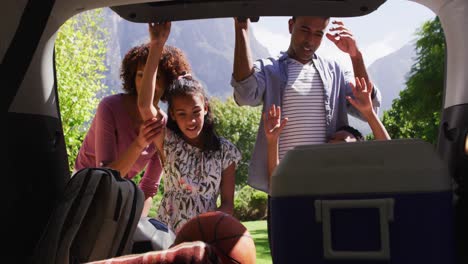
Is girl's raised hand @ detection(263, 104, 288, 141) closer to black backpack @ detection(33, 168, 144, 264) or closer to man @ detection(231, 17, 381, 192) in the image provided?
man @ detection(231, 17, 381, 192)

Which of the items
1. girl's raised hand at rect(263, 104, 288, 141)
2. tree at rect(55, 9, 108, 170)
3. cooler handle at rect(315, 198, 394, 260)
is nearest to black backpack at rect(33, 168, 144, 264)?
cooler handle at rect(315, 198, 394, 260)

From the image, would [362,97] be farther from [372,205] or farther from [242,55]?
[372,205]

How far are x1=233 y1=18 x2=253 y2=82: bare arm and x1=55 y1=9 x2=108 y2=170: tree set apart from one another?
743 centimetres

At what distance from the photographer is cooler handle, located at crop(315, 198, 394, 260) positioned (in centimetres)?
127

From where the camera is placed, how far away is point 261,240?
11344mm

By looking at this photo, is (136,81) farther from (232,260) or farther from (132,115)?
(232,260)

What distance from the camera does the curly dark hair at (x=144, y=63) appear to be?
109 inches

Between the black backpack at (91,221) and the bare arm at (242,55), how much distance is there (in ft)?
3.09

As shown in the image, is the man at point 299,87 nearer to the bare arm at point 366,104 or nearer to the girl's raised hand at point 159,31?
the bare arm at point 366,104

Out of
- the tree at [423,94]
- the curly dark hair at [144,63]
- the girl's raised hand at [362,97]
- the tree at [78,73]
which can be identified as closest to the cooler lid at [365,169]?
the girl's raised hand at [362,97]

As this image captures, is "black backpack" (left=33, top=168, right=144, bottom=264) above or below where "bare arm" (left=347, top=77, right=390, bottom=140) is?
below

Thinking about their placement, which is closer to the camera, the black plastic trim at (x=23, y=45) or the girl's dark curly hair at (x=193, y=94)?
the black plastic trim at (x=23, y=45)

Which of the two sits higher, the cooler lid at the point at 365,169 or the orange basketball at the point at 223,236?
the cooler lid at the point at 365,169

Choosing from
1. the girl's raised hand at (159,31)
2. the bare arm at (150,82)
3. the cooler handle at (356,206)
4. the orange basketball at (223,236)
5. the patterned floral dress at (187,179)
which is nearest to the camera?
the cooler handle at (356,206)
